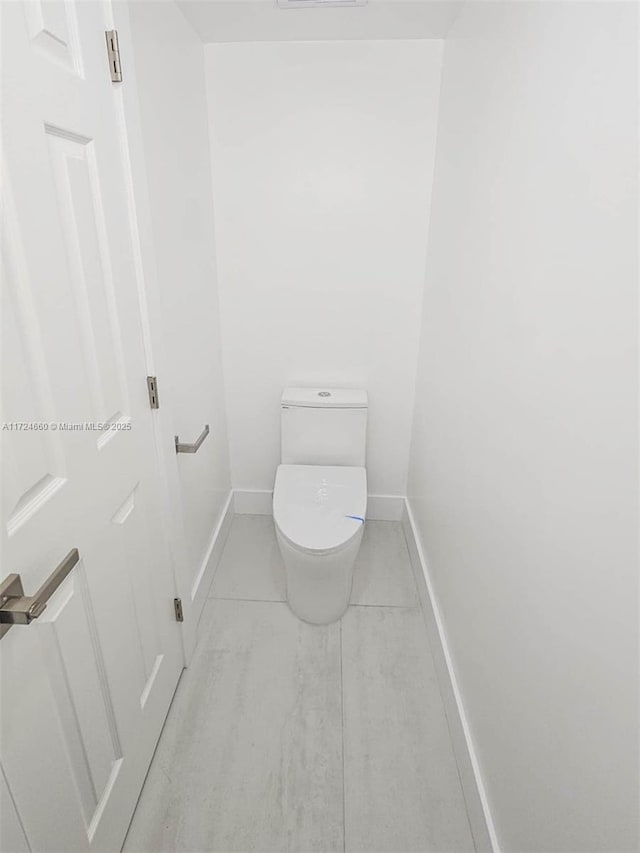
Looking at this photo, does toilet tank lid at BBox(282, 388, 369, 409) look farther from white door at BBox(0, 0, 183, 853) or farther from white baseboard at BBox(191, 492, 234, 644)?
white door at BBox(0, 0, 183, 853)

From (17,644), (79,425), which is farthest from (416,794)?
(79,425)

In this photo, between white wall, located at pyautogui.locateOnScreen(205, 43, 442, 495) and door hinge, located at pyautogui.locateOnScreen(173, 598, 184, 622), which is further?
white wall, located at pyautogui.locateOnScreen(205, 43, 442, 495)

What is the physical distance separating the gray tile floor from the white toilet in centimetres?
19

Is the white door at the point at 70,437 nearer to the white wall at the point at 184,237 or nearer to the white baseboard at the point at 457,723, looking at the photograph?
the white wall at the point at 184,237

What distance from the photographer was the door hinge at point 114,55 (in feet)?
3.17

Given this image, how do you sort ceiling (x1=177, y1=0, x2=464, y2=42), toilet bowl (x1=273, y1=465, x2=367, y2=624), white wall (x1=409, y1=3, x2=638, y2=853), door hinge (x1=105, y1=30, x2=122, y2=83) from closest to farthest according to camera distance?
1. white wall (x1=409, y1=3, x2=638, y2=853)
2. door hinge (x1=105, y1=30, x2=122, y2=83)
3. ceiling (x1=177, y1=0, x2=464, y2=42)
4. toilet bowl (x1=273, y1=465, x2=367, y2=624)

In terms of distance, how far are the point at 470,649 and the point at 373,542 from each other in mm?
1005

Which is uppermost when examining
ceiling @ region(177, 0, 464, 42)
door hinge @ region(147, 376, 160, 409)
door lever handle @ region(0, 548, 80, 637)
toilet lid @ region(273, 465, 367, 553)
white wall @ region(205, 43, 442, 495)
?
ceiling @ region(177, 0, 464, 42)

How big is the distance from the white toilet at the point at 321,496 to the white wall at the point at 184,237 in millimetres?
340

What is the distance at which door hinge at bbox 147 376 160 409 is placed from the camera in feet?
4.00

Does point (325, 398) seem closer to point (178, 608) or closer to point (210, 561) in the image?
point (210, 561)

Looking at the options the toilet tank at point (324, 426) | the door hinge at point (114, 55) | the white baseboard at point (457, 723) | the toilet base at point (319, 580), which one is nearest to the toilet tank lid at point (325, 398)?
the toilet tank at point (324, 426)

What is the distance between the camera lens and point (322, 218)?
6.25ft

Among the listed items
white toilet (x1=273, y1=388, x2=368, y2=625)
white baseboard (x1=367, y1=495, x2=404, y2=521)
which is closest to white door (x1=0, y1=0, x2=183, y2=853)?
white toilet (x1=273, y1=388, x2=368, y2=625)
